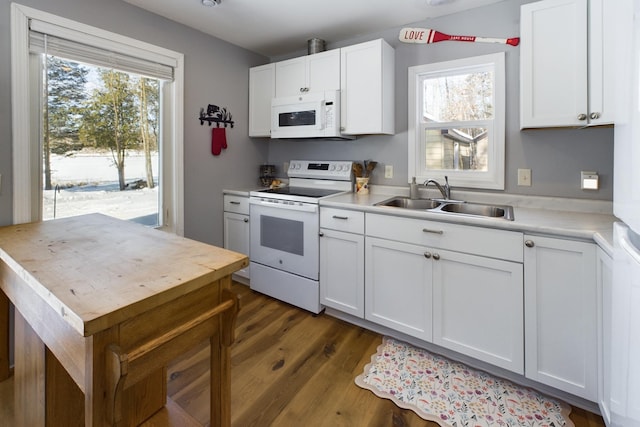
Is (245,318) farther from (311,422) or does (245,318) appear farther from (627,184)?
(627,184)

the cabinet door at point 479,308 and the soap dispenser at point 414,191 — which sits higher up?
the soap dispenser at point 414,191

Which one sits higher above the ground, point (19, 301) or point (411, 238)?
point (411, 238)

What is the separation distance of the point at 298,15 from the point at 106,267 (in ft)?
7.37

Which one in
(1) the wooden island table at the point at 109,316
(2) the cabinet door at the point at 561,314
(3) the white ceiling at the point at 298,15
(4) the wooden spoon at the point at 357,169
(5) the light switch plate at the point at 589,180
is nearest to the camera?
(1) the wooden island table at the point at 109,316

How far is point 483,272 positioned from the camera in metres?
1.76

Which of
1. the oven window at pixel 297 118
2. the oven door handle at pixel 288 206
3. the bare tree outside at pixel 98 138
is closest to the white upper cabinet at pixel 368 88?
the oven window at pixel 297 118

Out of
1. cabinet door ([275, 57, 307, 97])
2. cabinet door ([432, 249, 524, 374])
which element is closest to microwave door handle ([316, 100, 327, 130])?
cabinet door ([275, 57, 307, 97])

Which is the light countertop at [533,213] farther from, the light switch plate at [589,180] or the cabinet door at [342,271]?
Answer: the cabinet door at [342,271]

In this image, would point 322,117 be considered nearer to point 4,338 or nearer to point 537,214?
point 537,214

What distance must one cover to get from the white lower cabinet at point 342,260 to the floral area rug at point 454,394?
439 mm

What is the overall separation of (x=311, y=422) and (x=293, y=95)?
2.48m

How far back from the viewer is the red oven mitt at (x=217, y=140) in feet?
9.59

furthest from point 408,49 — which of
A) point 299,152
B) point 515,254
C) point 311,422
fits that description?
point 311,422

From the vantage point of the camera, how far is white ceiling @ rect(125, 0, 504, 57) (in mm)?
2262
